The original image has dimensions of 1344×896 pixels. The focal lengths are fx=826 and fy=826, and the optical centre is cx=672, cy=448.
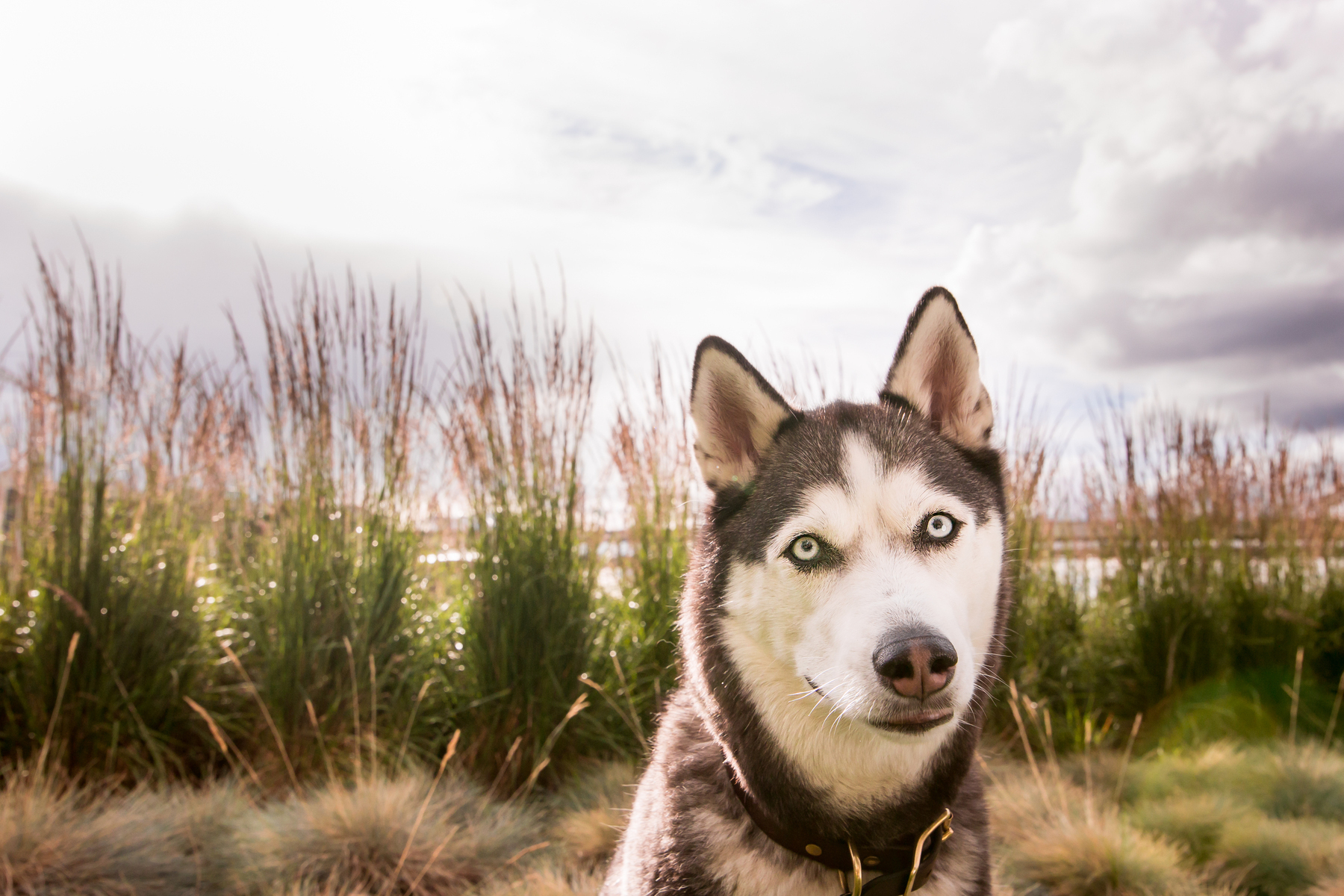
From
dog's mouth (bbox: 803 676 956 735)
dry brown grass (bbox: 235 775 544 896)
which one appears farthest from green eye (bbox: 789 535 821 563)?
dry brown grass (bbox: 235 775 544 896)

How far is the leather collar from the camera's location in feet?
5.55

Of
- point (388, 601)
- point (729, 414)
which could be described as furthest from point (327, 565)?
point (729, 414)

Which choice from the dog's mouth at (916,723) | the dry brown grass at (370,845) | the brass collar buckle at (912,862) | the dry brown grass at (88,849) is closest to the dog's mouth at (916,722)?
the dog's mouth at (916,723)

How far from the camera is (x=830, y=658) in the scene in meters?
1.61

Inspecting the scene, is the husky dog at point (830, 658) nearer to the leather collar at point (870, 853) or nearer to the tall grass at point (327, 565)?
the leather collar at point (870, 853)

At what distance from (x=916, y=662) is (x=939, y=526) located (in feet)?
1.33

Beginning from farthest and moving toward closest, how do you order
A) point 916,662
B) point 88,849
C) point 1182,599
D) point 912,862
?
point 1182,599, point 88,849, point 912,862, point 916,662

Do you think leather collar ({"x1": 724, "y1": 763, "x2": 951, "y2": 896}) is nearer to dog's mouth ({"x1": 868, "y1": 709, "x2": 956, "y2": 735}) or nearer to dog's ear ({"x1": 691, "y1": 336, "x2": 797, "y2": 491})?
dog's mouth ({"x1": 868, "y1": 709, "x2": 956, "y2": 735})

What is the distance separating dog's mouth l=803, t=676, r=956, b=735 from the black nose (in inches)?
2.2

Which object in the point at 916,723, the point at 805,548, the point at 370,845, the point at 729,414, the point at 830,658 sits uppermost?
the point at 729,414

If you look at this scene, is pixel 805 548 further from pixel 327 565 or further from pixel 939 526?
pixel 327 565

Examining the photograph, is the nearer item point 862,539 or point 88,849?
point 862,539

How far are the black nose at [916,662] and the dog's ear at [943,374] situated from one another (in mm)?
691

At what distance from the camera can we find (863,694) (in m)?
1.53
